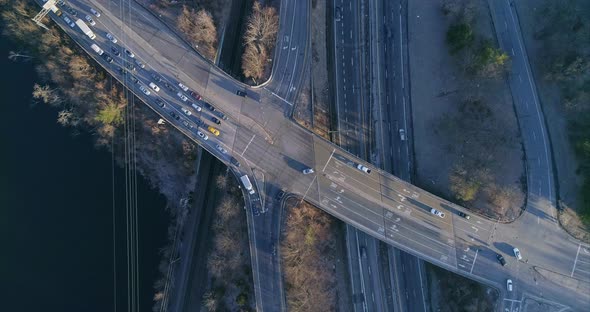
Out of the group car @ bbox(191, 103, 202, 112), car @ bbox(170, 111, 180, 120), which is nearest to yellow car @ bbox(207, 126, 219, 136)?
car @ bbox(191, 103, 202, 112)

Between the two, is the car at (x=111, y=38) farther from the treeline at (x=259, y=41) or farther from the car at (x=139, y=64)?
the treeline at (x=259, y=41)

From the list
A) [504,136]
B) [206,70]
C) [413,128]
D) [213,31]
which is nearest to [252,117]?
[206,70]

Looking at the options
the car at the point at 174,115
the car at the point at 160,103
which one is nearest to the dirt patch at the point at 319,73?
the car at the point at 174,115

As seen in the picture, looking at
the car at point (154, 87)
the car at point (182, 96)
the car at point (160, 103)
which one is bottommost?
the car at point (160, 103)

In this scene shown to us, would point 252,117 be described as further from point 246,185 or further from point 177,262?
point 177,262

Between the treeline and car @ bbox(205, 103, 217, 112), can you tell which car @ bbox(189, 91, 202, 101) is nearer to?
car @ bbox(205, 103, 217, 112)

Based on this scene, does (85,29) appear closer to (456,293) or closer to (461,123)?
(461,123)

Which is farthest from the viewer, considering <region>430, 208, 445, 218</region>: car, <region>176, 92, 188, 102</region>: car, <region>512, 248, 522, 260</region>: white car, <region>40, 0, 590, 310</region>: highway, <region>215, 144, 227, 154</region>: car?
<region>176, 92, 188, 102</region>: car
